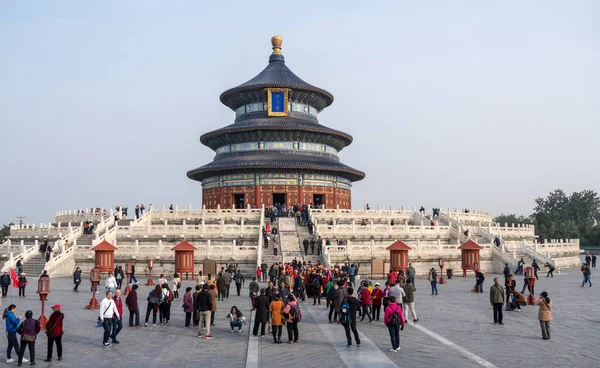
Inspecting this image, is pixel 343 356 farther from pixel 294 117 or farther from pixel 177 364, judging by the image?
pixel 294 117

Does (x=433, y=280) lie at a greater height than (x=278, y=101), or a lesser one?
lesser

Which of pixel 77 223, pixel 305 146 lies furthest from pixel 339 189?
pixel 77 223

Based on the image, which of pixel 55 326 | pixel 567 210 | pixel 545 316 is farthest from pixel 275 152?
pixel 567 210

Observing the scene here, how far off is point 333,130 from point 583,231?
51374 millimetres

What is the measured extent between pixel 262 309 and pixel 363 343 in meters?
2.83

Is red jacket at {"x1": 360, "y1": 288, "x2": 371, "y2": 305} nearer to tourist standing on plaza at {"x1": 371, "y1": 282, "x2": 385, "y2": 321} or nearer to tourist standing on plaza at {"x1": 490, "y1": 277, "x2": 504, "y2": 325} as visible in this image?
tourist standing on plaza at {"x1": 371, "y1": 282, "x2": 385, "y2": 321}

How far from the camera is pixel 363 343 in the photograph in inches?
619

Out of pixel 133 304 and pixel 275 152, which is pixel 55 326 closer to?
pixel 133 304

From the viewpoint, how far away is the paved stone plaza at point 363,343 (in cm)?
1363

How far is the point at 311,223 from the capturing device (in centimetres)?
4169

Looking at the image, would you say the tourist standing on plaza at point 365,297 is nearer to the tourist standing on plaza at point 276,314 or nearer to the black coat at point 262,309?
the black coat at point 262,309

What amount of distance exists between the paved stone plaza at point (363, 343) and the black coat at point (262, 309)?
0.55m

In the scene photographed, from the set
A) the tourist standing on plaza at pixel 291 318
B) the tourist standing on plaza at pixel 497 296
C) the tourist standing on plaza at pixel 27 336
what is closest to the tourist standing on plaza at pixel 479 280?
the tourist standing on plaza at pixel 497 296

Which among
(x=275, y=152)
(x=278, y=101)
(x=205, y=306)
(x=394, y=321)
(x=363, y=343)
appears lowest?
(x=363, y=343)
